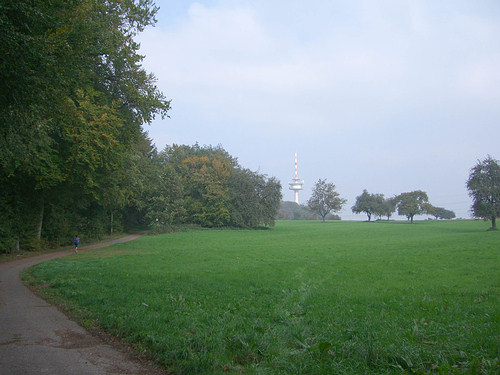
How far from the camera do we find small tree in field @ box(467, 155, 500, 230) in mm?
50000

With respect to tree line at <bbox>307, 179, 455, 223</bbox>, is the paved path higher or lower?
lower

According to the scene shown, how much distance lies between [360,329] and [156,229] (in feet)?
147

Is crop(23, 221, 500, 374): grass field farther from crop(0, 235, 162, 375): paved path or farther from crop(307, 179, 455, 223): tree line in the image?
crop(307, 179, 455, 223): tree line

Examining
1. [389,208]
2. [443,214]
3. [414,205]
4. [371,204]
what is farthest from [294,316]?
[443,214]

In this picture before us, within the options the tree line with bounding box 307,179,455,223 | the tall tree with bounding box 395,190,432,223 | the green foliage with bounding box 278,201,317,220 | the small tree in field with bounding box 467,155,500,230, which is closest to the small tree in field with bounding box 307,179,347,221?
the tree line with bounding box 307,179,455,223

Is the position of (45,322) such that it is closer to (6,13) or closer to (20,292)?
(20,292)

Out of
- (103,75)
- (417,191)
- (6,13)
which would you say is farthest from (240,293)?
(417,191)

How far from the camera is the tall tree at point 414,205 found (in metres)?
89.9

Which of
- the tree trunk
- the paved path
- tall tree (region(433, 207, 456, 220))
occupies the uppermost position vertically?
tall tree (region(433, 207, 456, 220))

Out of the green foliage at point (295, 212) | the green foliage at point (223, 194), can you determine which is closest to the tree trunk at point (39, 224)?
the green foliage at point (223, 194)

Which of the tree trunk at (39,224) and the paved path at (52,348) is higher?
the tree trunk at (39,224)

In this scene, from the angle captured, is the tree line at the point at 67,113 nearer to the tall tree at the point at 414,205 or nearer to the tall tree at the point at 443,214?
the tall tree at the point at 414,205

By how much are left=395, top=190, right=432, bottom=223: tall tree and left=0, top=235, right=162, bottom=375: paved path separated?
94846 millimetres

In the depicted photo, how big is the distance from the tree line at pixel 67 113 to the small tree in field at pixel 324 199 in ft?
234
